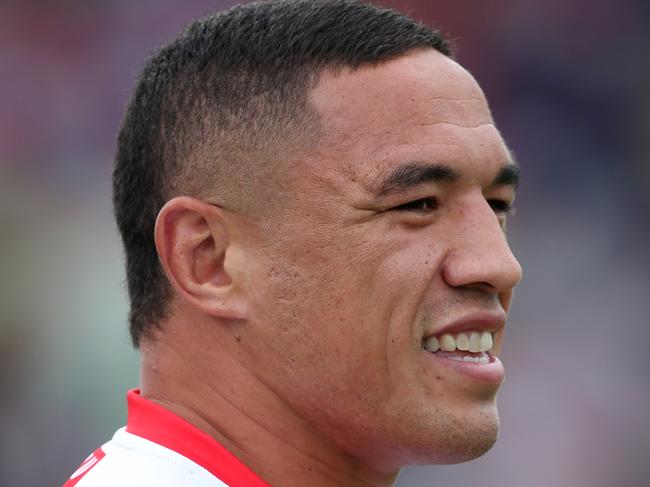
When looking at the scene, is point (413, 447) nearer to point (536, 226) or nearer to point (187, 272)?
point (187, 272)

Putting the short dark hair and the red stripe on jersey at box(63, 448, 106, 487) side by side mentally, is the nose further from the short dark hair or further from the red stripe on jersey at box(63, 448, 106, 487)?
the red stripe on jersey at box(63, 448, 106, 487)

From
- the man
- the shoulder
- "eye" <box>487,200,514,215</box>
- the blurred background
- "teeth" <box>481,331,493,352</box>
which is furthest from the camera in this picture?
the blurred background

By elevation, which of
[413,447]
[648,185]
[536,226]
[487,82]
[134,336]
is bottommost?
[413,447]

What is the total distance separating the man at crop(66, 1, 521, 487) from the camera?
278cm

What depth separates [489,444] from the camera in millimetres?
2809

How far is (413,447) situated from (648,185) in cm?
654

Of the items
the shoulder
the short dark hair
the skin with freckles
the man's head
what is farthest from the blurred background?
the shoulder

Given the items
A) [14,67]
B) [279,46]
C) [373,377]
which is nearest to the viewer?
[373,377]

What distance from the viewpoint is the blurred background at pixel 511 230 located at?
793cm

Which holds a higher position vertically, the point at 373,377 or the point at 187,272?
the point at 187,272

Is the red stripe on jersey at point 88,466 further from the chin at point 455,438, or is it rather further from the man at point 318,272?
A: the chin at point 455,438

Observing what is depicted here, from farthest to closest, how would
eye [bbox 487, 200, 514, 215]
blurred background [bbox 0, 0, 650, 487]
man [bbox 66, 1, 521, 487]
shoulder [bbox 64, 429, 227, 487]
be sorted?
blurred background [bbox 0, 0, 650, 487], eye [bbox 487, 200, 514, 215], man [bbox 66, 1, 521, 487], shoulder [bbox 64, 429, 227, 487]

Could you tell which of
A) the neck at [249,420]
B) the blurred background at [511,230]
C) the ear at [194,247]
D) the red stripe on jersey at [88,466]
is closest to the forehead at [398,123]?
the ear at [194,247]


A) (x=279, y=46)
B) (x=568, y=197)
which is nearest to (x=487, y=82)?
(x=568, y=197)
